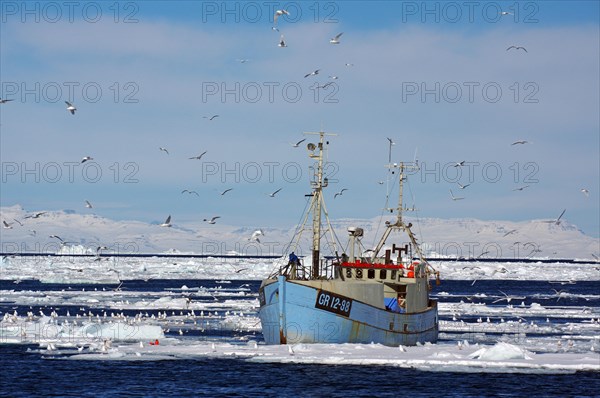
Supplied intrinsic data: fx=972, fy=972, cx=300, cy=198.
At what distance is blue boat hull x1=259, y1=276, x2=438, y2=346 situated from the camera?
45125 mm

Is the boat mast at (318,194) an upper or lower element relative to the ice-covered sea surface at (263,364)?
upper

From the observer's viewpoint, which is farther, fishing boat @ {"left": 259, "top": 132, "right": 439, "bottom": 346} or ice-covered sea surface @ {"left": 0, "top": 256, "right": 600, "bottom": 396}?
fishing boat @ {"left": 259, "top": 132, "right": 439, "bottom": 346}

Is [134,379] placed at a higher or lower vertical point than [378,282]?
lower

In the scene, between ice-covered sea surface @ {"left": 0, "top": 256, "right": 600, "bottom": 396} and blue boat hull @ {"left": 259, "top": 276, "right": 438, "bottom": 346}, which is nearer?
ice-covered sea surface @ {"left": 0, "top": 256, "right": 600, "bottom": 396}

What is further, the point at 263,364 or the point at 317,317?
the point at 317,317

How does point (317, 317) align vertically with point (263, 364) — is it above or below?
above

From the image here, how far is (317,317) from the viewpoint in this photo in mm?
45125

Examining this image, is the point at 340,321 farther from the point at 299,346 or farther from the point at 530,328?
the point at 530,328

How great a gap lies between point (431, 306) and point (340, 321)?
1146cm

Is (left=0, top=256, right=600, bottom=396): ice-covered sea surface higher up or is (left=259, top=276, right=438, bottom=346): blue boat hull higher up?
(left=259, top=276, right=438, bottom=346): blue boat hull

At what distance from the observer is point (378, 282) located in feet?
156

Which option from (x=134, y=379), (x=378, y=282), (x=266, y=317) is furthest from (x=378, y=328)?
(x=134, y=379)

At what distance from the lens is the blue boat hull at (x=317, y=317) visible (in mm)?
45125

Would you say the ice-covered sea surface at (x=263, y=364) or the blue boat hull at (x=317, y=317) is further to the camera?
the blue boat hull at (x=317, y=317)
